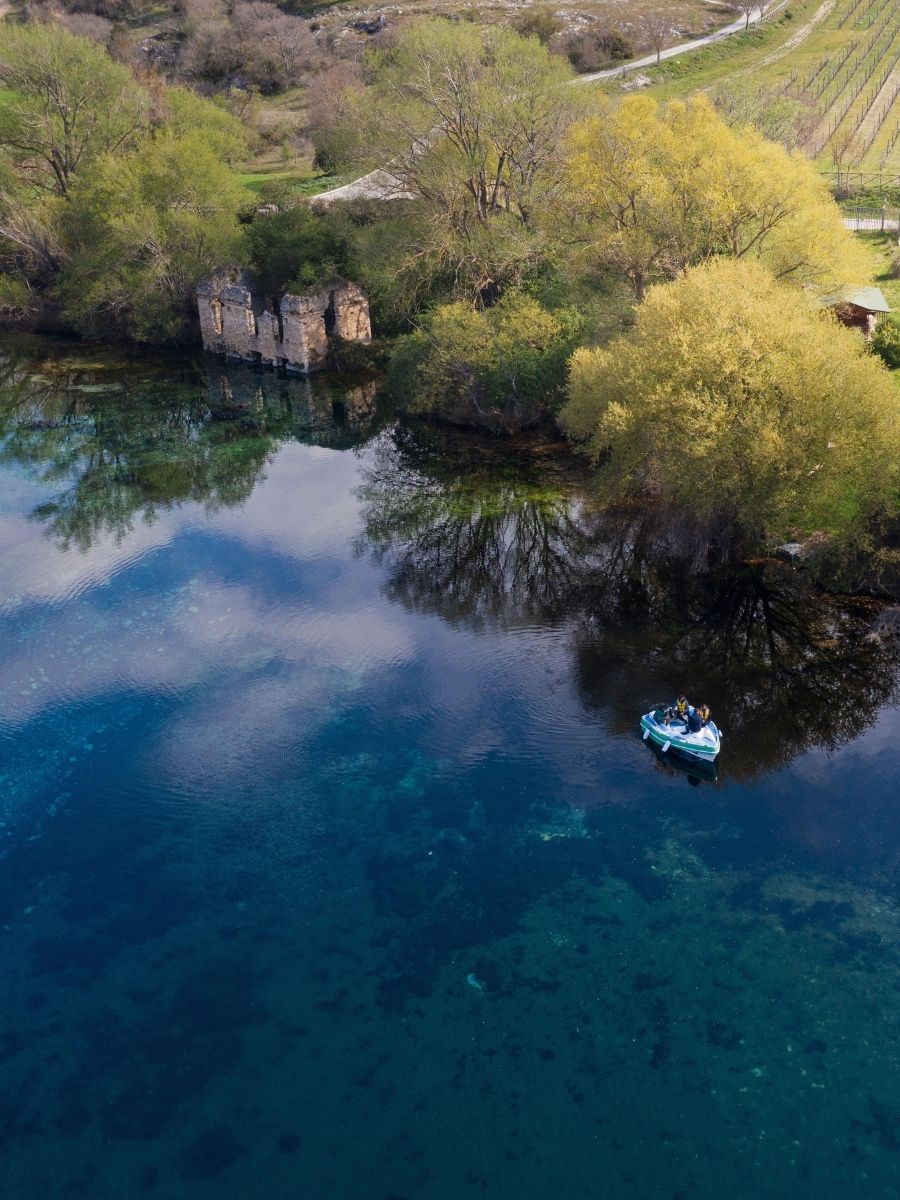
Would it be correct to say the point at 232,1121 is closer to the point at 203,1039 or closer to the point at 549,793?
the point at 203,1039

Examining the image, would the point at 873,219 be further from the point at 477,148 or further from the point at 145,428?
the point at 145,428

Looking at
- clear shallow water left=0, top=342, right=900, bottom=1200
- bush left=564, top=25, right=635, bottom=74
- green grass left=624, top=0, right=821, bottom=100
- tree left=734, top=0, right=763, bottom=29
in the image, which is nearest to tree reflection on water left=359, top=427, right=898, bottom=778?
clear shallow water left=0, top=342, right=900, bottom=1200

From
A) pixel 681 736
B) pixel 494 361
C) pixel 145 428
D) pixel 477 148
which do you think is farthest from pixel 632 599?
pixel 477 148

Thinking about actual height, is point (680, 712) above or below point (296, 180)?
below

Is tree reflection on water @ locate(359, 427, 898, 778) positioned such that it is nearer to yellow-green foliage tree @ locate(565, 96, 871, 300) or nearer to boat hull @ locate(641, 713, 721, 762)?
boat hull @ locate(641, 713, 721, 762)

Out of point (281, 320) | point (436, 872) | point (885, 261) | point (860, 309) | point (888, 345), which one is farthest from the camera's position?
point (281, 320)

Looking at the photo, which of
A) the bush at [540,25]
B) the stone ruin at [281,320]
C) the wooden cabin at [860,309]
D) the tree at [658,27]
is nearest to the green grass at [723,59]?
the tree at [658,27]

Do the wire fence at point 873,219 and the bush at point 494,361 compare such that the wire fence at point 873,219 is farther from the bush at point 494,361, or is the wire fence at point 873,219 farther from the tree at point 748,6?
the tree at point 748,6
